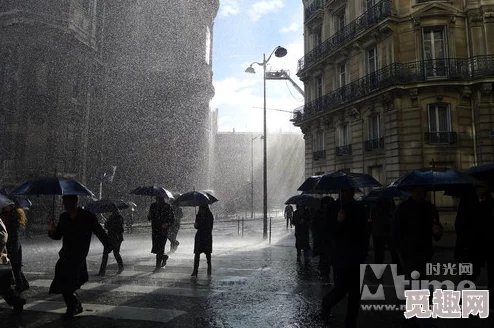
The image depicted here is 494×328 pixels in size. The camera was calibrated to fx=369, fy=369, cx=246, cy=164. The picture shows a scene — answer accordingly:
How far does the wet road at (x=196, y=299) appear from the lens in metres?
4.90

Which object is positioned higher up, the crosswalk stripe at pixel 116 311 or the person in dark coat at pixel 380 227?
the person in dark coat at pixel 380 227

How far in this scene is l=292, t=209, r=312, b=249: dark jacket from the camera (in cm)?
1030

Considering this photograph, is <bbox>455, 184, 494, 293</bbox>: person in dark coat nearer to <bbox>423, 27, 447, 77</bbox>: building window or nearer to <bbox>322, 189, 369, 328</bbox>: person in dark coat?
<bbox>322, 189, 369, 328</bbox>: person in dark coat

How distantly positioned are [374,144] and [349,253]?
55.3ft

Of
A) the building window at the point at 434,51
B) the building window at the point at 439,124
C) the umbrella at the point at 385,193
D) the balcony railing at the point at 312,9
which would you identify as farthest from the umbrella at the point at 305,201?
the balcony railing at the point at 312,9

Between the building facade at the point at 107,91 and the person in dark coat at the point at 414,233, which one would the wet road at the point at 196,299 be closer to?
the person in dark coat at the point at 414,233

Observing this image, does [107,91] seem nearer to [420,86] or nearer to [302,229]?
[420,86]

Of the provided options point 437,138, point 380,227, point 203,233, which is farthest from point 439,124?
point 203,233

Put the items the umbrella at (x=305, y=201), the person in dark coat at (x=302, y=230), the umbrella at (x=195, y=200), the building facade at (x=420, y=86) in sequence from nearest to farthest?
1. the umbrella at (x=195, y=200)
2. the person in dark coat at (x=302, y=230)
3. the umbrella at (x=305, y=201)
4. the building facade at (x=420, y=86)

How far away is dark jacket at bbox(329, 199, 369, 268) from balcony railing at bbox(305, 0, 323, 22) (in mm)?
24143

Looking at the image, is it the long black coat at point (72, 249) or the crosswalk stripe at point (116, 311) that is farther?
the crosswalk stripe at point (116, 311)

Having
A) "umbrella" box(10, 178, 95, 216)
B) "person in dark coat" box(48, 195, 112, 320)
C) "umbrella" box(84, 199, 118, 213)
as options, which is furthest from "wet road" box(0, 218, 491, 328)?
"umbrella" box(10, 178, 95, 216)

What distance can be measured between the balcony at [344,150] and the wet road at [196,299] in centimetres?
1297

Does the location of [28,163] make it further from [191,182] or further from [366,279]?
[366,279]
